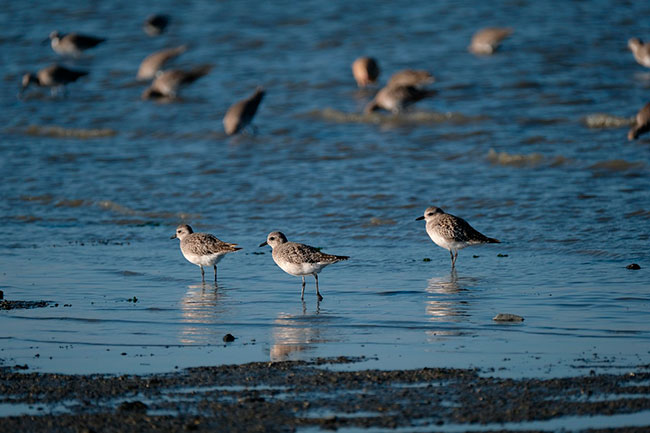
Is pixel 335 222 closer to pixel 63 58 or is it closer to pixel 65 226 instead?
pixel 65 226

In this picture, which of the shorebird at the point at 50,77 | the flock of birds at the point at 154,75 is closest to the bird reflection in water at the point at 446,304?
the flock of birds at the point at 154,75

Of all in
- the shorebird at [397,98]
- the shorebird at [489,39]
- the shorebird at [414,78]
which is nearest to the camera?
the shorebird at [397,98]

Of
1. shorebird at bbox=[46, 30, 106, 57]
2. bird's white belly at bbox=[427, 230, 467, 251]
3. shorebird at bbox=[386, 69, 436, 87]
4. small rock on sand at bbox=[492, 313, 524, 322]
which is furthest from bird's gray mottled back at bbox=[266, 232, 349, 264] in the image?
shorebird at bbox=[46, 30, 106, 57]

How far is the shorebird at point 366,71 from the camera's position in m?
23.7

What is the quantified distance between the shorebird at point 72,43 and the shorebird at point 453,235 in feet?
59.1

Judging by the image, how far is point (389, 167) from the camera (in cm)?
1706

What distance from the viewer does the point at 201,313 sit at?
9477 mm

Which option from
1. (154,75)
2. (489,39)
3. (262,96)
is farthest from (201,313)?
(154,75)

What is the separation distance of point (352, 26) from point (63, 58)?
8019mm

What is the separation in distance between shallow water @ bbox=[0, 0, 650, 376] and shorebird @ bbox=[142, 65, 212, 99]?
0.44 m

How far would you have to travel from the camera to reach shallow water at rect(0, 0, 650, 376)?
8.50m

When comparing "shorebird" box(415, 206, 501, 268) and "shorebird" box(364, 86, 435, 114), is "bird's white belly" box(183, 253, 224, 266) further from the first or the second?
"shorebird" box(364, 86, 435, 114)

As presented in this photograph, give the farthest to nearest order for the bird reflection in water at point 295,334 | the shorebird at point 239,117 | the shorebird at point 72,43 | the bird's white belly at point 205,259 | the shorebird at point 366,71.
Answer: the shorebird at point 72,43 < the shorebird at point 366,71 < the shorebird at point 239,117 < the bird's white belly at point 205,259 < the bird reflection in water at point 295,334

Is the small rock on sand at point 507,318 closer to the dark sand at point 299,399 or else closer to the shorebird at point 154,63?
the dark sand at point 299,399
